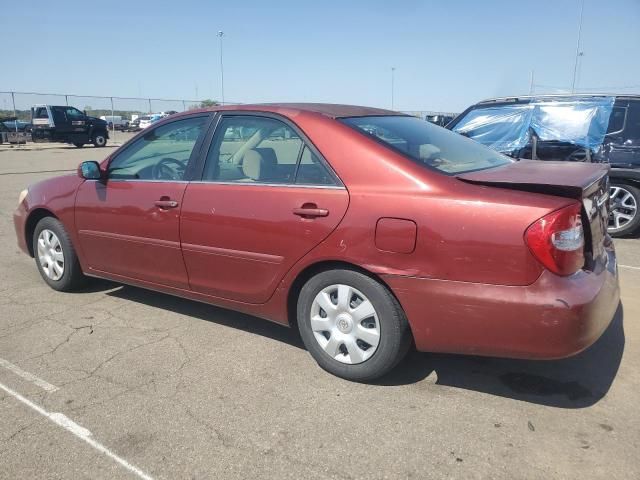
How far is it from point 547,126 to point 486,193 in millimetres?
5334

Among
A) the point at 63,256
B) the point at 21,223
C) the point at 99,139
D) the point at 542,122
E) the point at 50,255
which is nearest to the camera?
the point at 63,256

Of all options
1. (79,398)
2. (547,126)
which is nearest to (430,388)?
(79,398)

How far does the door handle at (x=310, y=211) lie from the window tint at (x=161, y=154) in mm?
1081

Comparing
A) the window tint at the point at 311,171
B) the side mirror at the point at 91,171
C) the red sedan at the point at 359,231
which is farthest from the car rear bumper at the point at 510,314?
the side mirror at the point at 91,171

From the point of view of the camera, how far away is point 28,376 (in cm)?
322

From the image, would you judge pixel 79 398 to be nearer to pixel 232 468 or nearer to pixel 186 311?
pixel 232 468

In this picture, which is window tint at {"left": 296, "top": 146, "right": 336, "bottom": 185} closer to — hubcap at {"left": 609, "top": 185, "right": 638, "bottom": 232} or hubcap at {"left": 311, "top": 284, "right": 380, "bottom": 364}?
hubcap at {"left": 311, "top": 284, "right": 380, "bottom": 364}

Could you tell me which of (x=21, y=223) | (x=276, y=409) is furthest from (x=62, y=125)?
(x=276, y=409)

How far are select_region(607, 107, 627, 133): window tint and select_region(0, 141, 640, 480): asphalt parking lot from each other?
143 inches

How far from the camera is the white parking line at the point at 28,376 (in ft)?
10.1

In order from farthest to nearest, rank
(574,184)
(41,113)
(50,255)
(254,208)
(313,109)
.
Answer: (41,113) < (50,255) < (313,109) < (254,208) < (574,184)

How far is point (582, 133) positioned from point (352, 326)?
5.43 m

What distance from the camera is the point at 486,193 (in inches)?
105

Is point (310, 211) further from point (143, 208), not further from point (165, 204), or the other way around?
point (143, 208)
